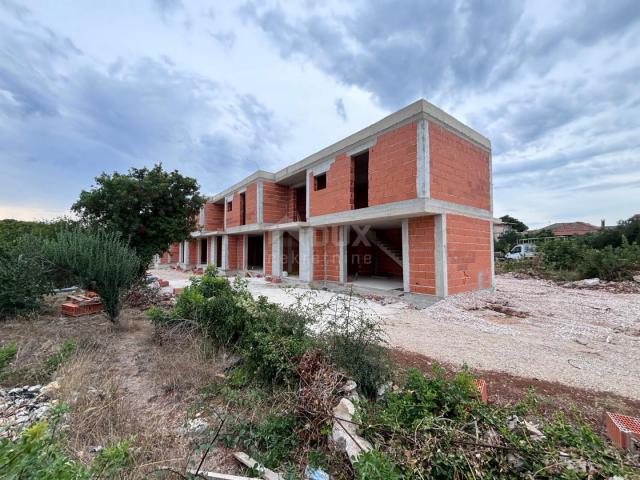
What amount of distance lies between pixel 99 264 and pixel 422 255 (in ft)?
26.4

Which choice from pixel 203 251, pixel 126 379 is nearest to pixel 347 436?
pixel 126 379

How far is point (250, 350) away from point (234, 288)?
1933 millimetres

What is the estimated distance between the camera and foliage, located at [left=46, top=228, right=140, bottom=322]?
200 inches

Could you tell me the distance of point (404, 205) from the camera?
7809mm

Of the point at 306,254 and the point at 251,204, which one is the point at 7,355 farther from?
the point at 251,204

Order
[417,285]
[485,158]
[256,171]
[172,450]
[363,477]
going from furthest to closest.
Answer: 1. [256,171]
2. [485,158]
3. [417,285]
4. [172,450]
5. [363,477]

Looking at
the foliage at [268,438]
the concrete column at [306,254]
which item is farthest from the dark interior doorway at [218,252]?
the foliage at [268,438]

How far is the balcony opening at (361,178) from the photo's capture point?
1071 centimetres

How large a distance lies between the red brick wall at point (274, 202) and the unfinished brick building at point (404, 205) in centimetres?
15

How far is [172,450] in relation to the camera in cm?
209

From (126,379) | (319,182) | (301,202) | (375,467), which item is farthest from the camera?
(301,202)

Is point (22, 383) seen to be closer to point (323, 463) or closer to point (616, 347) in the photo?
point (323, 463)

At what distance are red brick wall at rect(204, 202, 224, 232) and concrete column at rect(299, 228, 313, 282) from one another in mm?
11445

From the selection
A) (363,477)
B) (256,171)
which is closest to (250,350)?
(363,477)
